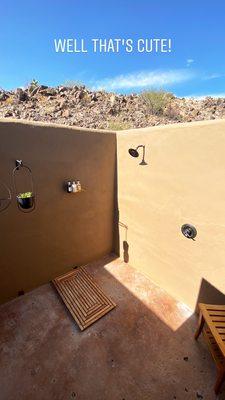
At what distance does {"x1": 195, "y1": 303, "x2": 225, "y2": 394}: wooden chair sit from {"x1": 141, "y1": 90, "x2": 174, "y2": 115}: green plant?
41.6ft

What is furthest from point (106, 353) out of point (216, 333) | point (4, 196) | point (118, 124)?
point (118, 124)

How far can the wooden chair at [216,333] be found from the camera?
2.46 metres

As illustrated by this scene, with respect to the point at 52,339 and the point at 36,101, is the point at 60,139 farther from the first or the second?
the point at 36,101

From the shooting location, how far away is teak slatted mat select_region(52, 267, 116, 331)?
3.65 metres

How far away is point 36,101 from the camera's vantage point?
463 inches

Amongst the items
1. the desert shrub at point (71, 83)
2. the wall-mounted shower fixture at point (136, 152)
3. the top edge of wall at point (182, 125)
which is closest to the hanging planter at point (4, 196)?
the wall-mounted shower fixture at point (136, 152)

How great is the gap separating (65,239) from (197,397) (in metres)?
3.44

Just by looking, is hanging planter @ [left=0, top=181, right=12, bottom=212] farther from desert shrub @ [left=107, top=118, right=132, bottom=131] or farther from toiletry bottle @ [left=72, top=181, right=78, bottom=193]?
desert shrub @ [left=107, top=118, right=132, bottom=131]

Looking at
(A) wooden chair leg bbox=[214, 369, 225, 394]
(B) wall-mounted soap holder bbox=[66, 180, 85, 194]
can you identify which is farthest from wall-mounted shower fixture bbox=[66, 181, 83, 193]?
(A) wooden chair leg bbox=[214, 369, 225, 394]

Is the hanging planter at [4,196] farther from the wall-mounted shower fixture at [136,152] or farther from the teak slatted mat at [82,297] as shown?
the wall-mounted shower fixture at [136,152]

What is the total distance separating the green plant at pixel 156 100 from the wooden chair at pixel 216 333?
12674mm

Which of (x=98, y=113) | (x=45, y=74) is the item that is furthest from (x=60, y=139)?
(x=45, y=74)

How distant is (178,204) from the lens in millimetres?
3664

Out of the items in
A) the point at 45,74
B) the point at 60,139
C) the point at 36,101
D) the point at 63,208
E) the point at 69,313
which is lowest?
the point at 69,313
